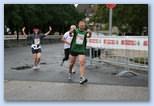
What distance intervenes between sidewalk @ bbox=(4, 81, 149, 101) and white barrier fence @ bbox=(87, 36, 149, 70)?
2.22ft

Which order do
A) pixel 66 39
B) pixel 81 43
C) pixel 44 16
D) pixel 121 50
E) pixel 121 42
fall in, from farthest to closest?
1. pixel 121 50
2. pixel 121 42
3. pixel 66 39
4. pixel 81 43
5. pixel 44 16

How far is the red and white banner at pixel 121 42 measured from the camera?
Result: 9172mm

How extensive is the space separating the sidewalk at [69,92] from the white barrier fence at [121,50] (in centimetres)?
68

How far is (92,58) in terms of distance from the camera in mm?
12531

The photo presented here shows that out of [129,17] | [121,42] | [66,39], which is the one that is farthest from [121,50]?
[129,17]

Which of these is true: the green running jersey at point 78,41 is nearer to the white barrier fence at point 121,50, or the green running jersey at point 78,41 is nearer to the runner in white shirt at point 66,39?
the runner in white shirt at point 66,39

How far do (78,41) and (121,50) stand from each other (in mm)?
1811

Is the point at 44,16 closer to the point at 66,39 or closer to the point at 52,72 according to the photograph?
the point at 66,39

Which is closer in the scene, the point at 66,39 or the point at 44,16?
the point at 44,16

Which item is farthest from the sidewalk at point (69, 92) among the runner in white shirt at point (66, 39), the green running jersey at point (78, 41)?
the runner in white shirt at point (66, 39)

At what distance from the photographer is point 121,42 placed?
10.8m

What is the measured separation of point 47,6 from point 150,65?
166 cm

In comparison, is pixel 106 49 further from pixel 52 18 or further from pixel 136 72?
pixel 52 18

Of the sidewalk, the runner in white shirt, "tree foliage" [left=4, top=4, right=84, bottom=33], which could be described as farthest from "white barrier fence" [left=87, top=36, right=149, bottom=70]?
"tree foliage" [left=4, top=4, right=84, bottom=33]
